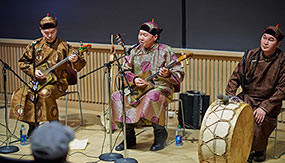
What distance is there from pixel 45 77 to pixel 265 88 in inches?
93.5

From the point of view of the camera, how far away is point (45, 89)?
5.34 m

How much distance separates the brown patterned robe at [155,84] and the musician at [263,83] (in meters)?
0.62

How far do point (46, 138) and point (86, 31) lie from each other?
5045mm

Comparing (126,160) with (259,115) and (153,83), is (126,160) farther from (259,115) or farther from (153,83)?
(259,115)

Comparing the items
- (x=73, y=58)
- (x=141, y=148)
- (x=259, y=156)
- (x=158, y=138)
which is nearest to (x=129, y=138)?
(x=141, y=148)

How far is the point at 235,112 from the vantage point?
13.2 feet

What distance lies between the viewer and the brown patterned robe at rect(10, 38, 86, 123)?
5.31 m

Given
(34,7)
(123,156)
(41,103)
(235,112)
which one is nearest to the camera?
(235,112)

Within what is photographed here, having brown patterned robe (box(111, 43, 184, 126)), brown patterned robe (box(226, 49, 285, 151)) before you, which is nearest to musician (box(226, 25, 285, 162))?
brown patterned robe (box(226, 49, 285, 151))

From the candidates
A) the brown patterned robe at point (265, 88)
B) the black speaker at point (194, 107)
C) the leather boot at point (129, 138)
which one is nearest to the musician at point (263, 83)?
the brown patterned robe at point (265, 88)

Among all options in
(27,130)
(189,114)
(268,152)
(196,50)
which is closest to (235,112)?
(268,152)

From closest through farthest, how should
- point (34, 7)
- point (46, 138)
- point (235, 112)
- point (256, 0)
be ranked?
point (46, 138) < point (235, 112) < point (256, 0) < point (34, 7)

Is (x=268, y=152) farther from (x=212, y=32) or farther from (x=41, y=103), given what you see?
(x=41, y=103)

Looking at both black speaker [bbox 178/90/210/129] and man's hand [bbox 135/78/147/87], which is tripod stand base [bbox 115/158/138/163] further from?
black speaker [bbox 178/90/210/129]
